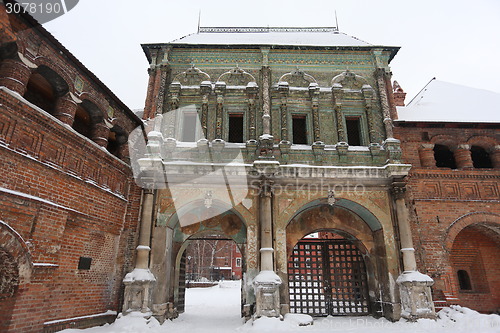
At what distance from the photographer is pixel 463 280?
11.5 m

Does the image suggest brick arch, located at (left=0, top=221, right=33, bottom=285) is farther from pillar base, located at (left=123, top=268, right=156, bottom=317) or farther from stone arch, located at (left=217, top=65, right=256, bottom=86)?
stone arch, located at (left=217, top=65, right=256, bottom=86)

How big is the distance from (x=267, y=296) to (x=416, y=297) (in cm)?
418

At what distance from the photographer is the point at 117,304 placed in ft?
30.6

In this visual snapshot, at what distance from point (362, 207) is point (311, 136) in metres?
2.93

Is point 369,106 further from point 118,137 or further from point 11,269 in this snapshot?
point 11,269

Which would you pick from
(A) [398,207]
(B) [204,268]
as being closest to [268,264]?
(A) [398,207]

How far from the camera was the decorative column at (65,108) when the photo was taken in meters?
7.91

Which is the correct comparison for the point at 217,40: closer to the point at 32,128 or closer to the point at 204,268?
the point at 32,128

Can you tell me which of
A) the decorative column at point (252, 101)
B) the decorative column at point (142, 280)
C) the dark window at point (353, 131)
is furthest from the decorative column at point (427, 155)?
the decorative column at point (142, 280)

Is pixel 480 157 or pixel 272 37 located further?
pixel 272 37

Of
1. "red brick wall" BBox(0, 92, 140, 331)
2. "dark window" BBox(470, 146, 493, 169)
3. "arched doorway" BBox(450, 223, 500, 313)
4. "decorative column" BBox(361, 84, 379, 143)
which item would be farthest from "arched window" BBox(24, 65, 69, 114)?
"dark window" BBox(470, 146, 493, 169)

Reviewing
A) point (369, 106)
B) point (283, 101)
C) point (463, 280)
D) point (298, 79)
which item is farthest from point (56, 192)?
point (463, 280)

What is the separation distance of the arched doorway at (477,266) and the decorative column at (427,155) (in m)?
2.47

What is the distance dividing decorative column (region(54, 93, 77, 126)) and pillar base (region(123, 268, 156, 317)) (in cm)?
438
